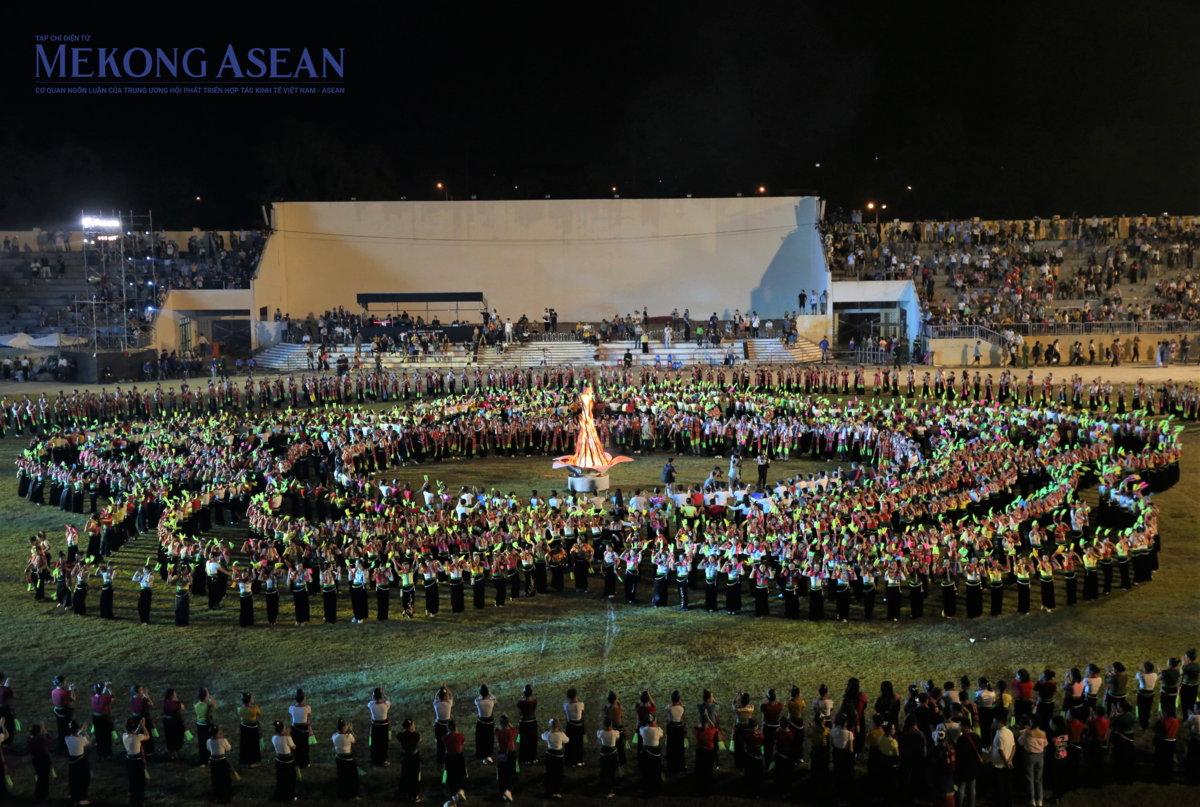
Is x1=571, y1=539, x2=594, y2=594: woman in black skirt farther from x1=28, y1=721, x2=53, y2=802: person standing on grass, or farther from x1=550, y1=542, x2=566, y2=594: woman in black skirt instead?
x1=28, y1=721, x2=53, y2=802: person standing on grass

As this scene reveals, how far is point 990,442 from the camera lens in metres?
27.8

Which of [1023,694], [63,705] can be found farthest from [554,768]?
[63,705]

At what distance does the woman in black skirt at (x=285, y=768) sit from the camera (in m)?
Result: 12.2

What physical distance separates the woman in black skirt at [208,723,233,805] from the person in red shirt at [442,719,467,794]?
2.56m

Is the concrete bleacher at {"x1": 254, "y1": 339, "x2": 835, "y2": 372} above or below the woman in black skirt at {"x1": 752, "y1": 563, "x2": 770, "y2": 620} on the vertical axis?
above

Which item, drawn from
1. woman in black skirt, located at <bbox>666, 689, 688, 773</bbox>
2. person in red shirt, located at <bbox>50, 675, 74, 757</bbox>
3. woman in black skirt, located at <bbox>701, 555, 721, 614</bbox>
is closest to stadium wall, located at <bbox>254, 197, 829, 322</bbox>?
woman in black skirt, located at <bbox>701, 555, 721, 614</bbox>

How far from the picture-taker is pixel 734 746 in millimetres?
12852

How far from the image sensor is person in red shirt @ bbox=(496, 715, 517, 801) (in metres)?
12.2

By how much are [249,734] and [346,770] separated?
5.29 feet

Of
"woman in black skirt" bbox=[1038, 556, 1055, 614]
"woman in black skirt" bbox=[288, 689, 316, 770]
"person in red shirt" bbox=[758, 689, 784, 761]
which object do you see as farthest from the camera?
"woman in black skirt" bbox=[1038, 556, 1055, 614]

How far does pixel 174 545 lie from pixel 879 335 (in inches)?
1575

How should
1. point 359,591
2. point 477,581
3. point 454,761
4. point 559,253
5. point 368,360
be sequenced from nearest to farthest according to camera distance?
point 454,761 → point 359,591 → point 477,581 → point 368,360 → point 559,253

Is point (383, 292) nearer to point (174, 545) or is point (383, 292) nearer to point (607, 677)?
point (174, 545)

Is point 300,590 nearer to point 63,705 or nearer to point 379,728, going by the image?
point 63,705
